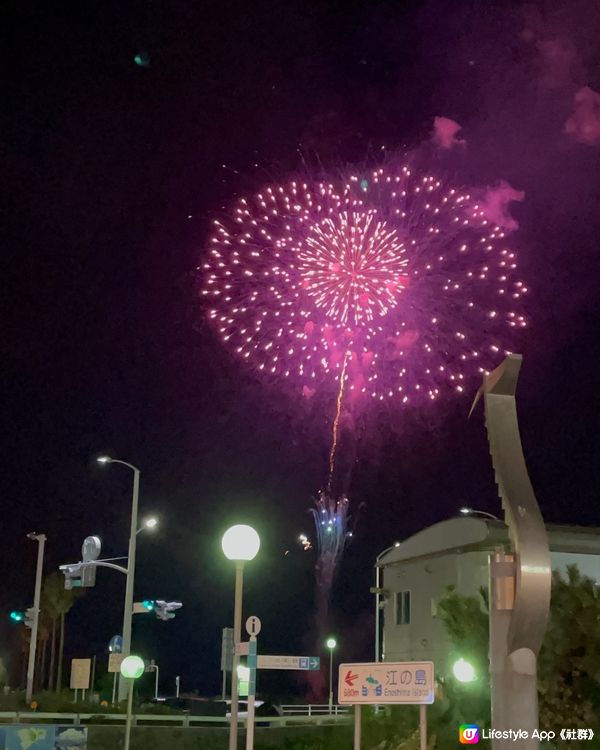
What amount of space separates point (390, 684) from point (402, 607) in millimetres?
26347

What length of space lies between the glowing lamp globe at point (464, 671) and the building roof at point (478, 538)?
1126 centimetres

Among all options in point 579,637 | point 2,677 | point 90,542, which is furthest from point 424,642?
point 2,677

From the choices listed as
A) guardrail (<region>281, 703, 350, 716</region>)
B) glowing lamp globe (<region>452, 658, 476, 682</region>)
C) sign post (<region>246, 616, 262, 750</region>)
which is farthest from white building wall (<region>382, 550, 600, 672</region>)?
sign post (<region>246, 616, 262, 750</region>)

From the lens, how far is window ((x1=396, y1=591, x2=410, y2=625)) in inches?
1545

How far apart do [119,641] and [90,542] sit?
9.01 meters

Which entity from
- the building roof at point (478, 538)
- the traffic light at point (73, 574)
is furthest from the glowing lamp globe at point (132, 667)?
the building roof at point (478, 538)

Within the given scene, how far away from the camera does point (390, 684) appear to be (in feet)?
45.8

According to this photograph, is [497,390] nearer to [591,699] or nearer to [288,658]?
[288,658]

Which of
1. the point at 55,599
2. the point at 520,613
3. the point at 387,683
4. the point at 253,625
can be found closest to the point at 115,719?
the point at 253,625

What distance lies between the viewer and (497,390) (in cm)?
1294

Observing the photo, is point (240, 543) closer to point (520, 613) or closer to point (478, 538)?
point (520, 613)

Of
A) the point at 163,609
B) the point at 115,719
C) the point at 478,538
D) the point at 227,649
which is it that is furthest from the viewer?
the point at 478,538

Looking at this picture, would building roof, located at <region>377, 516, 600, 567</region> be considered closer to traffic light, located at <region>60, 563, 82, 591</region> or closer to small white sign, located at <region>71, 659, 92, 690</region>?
traffic light, located at <region>60, 563, 82, 591</region>

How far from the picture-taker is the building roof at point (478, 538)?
33688mm
